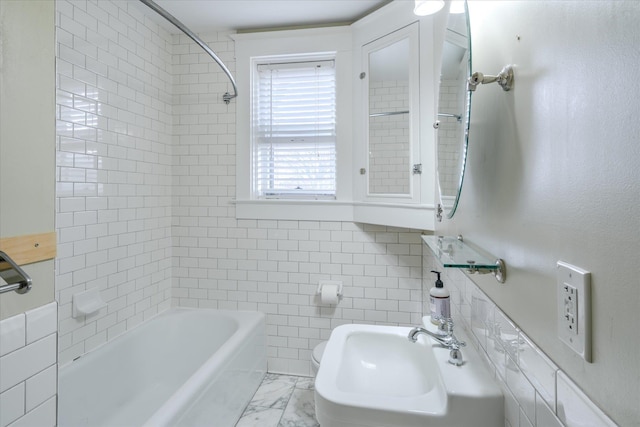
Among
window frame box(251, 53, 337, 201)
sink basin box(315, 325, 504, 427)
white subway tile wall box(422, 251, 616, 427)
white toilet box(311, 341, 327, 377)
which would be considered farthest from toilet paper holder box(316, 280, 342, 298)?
white subway tile wall box(422, 251, 616, 427)

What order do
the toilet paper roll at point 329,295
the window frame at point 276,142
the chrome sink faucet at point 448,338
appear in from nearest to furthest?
the chrome sink faucet at point 448,338, the toilet paper roll at point 329,295, the window frame at point 276,142

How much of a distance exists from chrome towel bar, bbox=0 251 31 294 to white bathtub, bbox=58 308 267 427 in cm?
78

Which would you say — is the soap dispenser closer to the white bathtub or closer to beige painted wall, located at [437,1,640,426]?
beige painted wall, located at [437,1,640,426]

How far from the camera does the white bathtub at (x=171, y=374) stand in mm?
1536

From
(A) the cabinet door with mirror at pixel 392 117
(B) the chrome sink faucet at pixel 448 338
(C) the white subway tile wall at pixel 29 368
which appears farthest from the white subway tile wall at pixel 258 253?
(C) the white subway tile wall at pixel 29 368

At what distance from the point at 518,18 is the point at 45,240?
1.39m

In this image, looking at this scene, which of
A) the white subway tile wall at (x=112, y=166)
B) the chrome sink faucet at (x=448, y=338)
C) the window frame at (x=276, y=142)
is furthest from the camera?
the window frame at (x=276, y=142)

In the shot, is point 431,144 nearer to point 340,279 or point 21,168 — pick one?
point 340,279

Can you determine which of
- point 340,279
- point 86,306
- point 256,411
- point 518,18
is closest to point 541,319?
point 518,18

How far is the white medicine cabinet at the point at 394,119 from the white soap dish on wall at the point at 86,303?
1701 mm

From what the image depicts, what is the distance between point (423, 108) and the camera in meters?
1.76

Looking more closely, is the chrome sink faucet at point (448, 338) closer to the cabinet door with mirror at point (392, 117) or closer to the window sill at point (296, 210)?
the cabinet door with mirror at point (392, 117)

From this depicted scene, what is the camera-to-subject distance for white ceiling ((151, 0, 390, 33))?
2.08 metres

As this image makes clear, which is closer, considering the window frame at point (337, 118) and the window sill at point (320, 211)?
the window sill at point (320, 211)
